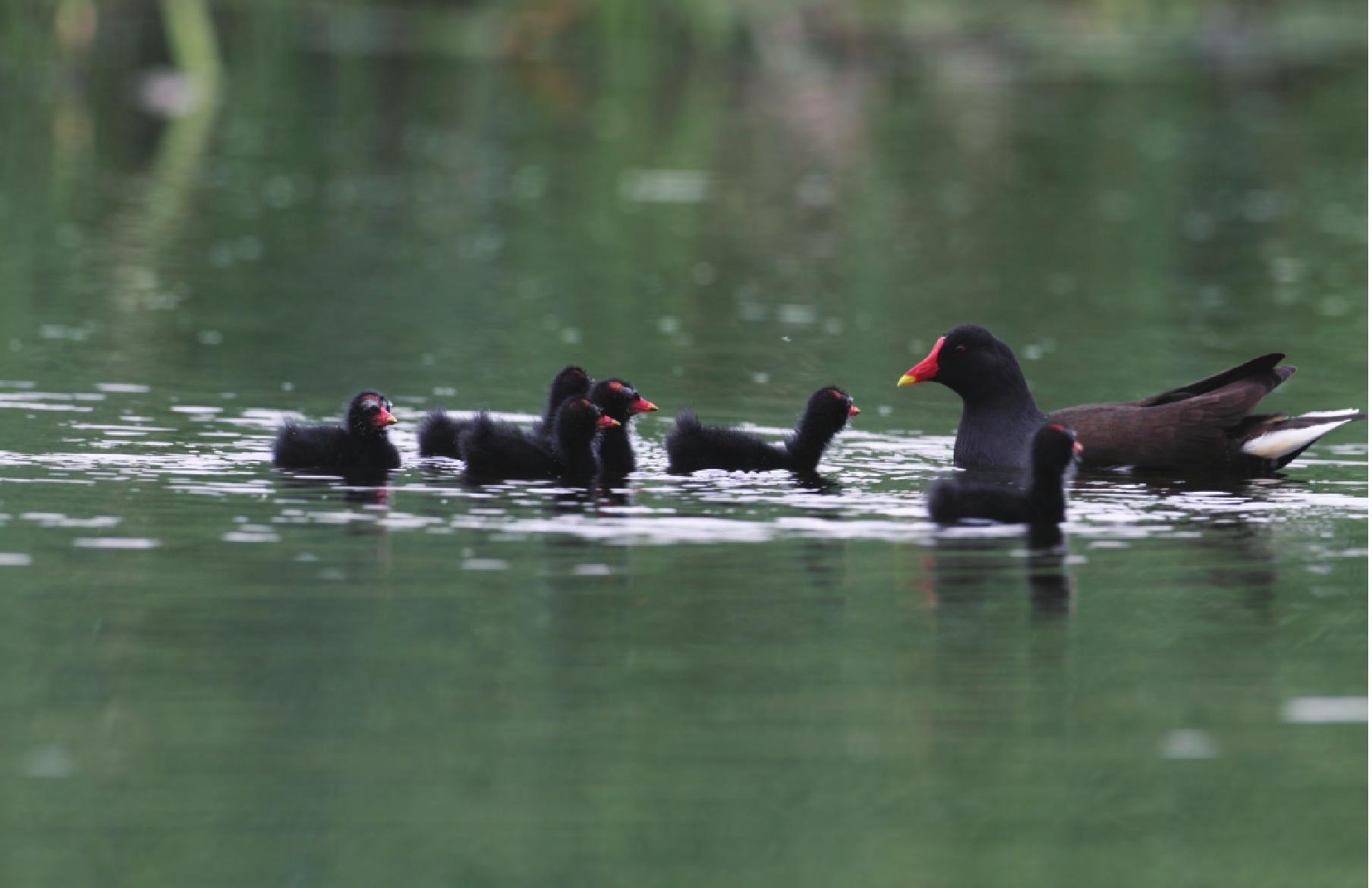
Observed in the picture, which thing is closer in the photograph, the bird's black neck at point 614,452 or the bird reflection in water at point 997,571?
the bird reflection in water at point 997,571

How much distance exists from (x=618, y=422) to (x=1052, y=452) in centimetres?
256

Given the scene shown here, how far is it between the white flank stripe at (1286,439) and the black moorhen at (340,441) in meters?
4.59

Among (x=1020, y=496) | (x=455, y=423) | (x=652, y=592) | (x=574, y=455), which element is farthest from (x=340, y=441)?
(x=1020, y=496)

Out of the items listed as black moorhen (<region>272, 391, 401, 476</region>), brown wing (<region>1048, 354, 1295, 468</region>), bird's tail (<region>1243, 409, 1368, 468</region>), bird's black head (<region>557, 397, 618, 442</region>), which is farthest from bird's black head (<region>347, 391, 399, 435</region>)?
bird's tail (<region>1243, 409, 1368, 468</region>)

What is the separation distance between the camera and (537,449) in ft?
38.8

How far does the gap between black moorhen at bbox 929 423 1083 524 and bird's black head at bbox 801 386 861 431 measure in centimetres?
170

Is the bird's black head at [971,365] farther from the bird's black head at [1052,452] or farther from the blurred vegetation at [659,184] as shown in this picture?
the bird's black head at [1052,452]

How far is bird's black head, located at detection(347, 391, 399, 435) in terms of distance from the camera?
38.8 ft

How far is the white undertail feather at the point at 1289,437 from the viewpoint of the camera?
12.6 meters

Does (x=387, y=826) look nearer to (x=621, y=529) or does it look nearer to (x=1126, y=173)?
(x=621, y=529)

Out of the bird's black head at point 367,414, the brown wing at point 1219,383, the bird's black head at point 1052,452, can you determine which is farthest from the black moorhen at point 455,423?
the brown wing at point 1219,383

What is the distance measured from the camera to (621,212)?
26.7 metres

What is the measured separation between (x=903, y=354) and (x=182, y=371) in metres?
5.26

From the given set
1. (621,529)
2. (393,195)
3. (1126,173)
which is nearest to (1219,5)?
(1126,173)
